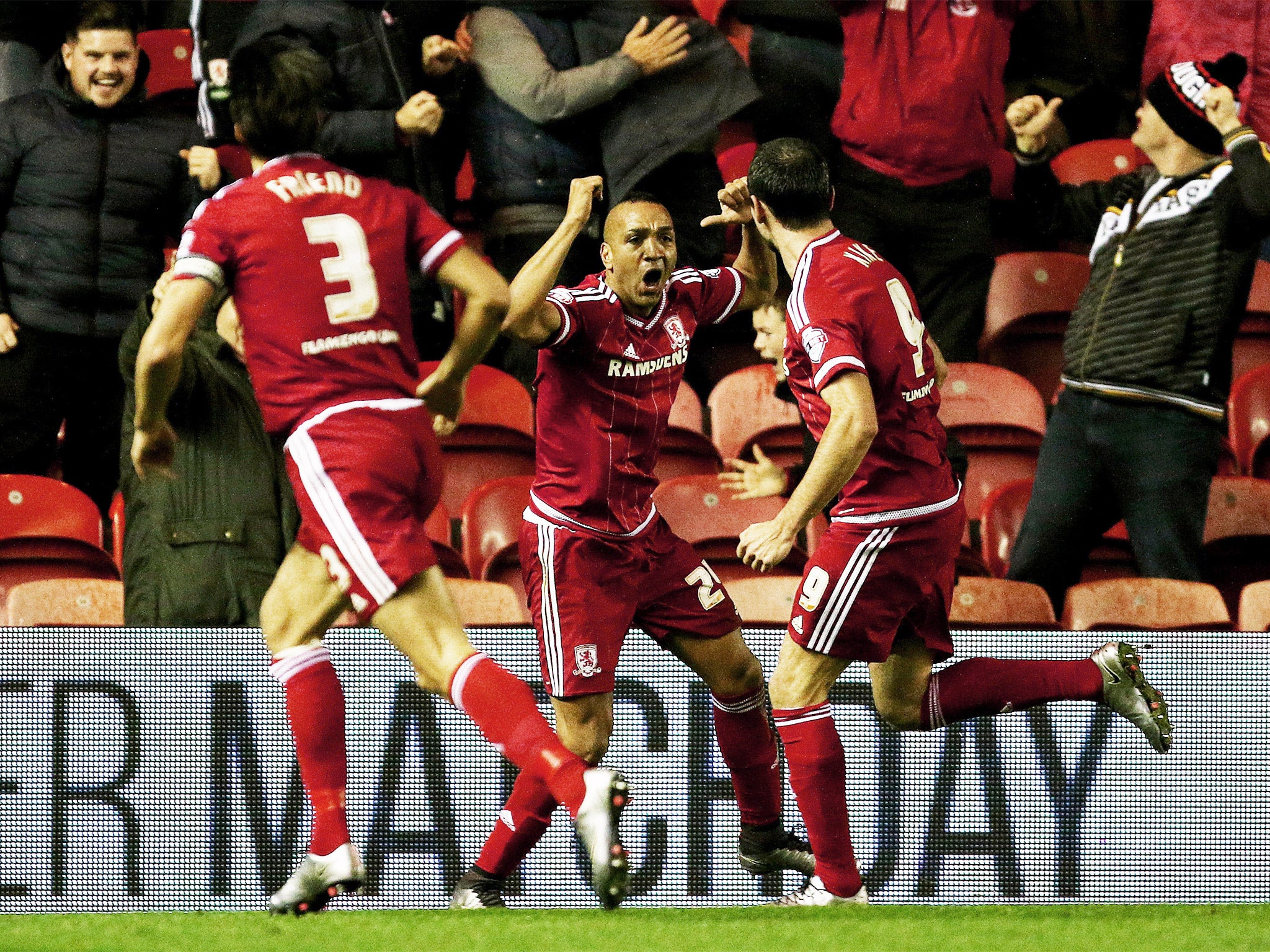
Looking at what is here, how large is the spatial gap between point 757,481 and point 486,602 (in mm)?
1323

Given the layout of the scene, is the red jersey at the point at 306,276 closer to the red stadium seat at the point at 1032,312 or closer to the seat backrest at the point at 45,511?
the seat backrest at the point at 45,511

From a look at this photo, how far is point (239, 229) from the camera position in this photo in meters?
3.75

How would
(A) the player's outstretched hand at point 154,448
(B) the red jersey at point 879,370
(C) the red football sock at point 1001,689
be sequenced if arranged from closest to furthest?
(A) the player's outstretched hand at point 154,448, (B) the red jersey at point 879,370, (C) the red football sock at point 1001,689

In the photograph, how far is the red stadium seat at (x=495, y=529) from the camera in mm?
5992

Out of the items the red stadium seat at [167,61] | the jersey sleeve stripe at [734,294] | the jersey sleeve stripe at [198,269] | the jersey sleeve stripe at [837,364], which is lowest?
A: the red stadium seat at [167,61]

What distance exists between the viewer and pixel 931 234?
6.93m

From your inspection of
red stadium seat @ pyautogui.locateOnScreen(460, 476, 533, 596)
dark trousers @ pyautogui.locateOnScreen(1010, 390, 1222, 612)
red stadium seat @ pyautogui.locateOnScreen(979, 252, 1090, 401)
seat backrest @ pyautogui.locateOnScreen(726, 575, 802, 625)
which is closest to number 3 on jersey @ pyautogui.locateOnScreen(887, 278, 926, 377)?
seat backrest @ pyautogui.locateOnScreen(726, 575, 802, 625)

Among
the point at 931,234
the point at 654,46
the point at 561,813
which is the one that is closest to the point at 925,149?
the point at 931,234

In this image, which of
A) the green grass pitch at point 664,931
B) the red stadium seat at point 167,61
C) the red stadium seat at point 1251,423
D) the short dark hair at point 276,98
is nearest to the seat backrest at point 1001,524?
the red stadium seat at point 1251,423

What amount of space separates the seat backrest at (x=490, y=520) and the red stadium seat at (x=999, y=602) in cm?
156

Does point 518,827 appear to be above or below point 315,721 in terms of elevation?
below

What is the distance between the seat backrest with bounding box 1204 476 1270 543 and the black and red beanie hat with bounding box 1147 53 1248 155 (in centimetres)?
129

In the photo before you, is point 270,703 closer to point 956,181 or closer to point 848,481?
point 848,481

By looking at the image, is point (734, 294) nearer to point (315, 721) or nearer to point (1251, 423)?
point (315, 721)
